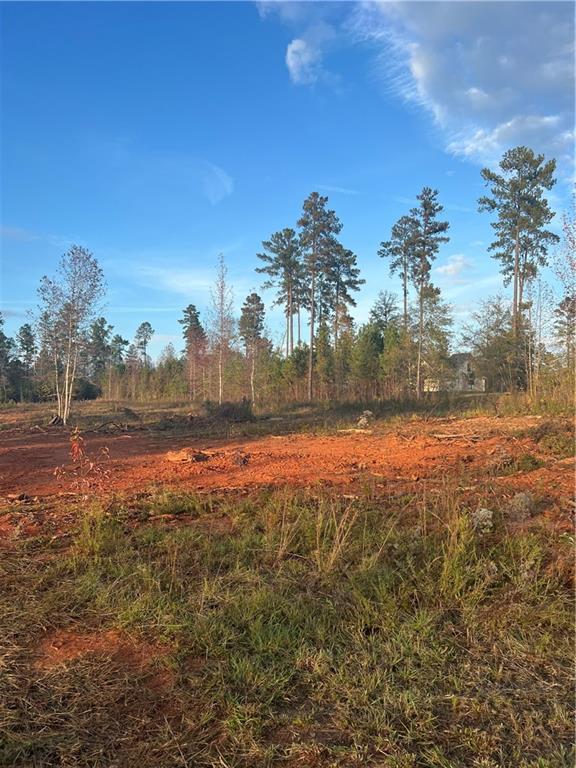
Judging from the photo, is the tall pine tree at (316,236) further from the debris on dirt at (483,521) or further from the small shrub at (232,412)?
the debris on dirt at (483,521)

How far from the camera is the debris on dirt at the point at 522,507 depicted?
148 inches

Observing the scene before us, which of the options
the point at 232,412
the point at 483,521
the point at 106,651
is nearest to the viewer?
the point at 106,651

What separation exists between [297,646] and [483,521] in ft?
5.80

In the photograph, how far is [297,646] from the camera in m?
2.39

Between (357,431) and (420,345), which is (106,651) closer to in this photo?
(357,431)

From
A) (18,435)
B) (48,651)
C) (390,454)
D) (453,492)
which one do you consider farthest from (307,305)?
(48,651)

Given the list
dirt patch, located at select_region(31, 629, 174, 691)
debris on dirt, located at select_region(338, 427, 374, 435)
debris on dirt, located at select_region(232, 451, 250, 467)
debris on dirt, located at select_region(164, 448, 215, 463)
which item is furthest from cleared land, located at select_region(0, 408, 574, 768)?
debris on dirt, located at select_region(338, 427, 374, 435)

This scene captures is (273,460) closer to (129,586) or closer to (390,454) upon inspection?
(390,454)

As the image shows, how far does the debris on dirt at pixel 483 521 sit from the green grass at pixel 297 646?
87 millimetres

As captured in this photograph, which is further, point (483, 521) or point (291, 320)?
point (291, 320)

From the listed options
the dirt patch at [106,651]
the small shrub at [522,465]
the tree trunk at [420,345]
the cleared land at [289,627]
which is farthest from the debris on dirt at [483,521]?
the tree trunk at [420,345]

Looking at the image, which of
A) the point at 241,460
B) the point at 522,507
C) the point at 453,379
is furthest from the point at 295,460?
the point at 453,379

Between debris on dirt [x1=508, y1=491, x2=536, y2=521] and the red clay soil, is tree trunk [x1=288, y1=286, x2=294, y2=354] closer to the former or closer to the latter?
the red clay soil

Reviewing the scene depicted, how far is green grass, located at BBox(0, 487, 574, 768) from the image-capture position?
180 cm
